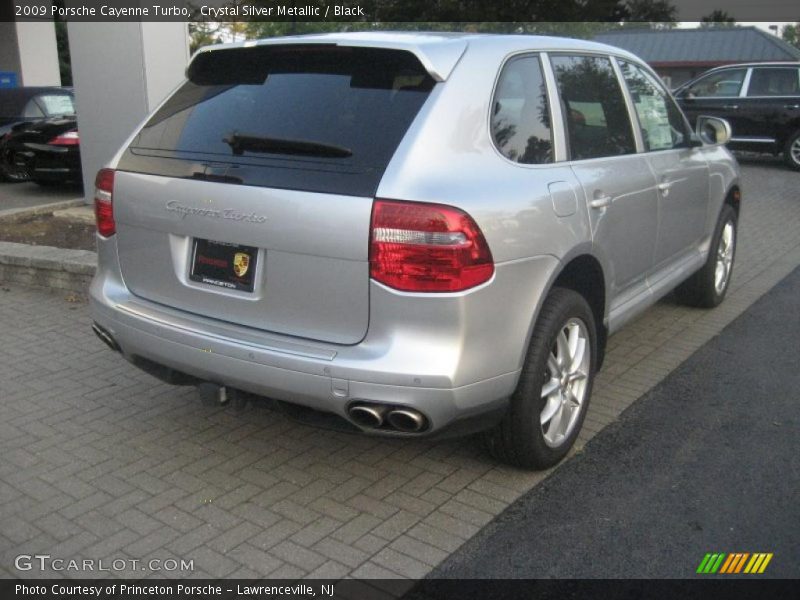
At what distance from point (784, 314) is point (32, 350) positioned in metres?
5.31

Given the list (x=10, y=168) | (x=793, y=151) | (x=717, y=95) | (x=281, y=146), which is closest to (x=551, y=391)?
(x=281, y=146)

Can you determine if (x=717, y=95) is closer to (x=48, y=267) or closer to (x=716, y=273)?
(x=716, y=273)

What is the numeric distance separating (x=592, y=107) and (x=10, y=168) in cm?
1107

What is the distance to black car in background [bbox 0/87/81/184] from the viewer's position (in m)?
11.5

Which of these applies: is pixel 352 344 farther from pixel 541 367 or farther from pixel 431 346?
pixel 541 367

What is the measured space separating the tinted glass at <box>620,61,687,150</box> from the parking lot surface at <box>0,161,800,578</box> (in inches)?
53.8

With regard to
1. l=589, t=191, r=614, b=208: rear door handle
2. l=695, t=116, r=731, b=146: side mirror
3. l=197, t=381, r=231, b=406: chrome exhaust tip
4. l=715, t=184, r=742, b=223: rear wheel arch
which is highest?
l=695, t=116, r=731, b=146: side mirror

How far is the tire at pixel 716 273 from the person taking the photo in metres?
6.06

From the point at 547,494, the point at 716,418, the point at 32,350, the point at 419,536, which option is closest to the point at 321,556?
the point at 419,536

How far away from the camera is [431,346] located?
301 cm

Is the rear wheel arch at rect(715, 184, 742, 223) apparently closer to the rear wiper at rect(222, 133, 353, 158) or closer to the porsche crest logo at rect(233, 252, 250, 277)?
the rear wiper at rect(222, 133, 353, 158)

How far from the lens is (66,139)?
11.5 meters

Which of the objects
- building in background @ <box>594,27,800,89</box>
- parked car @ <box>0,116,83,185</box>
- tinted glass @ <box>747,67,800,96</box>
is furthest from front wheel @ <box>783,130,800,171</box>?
building in background @ <box>594,27,800,89</box>

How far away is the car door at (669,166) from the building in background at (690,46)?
3987 cm
